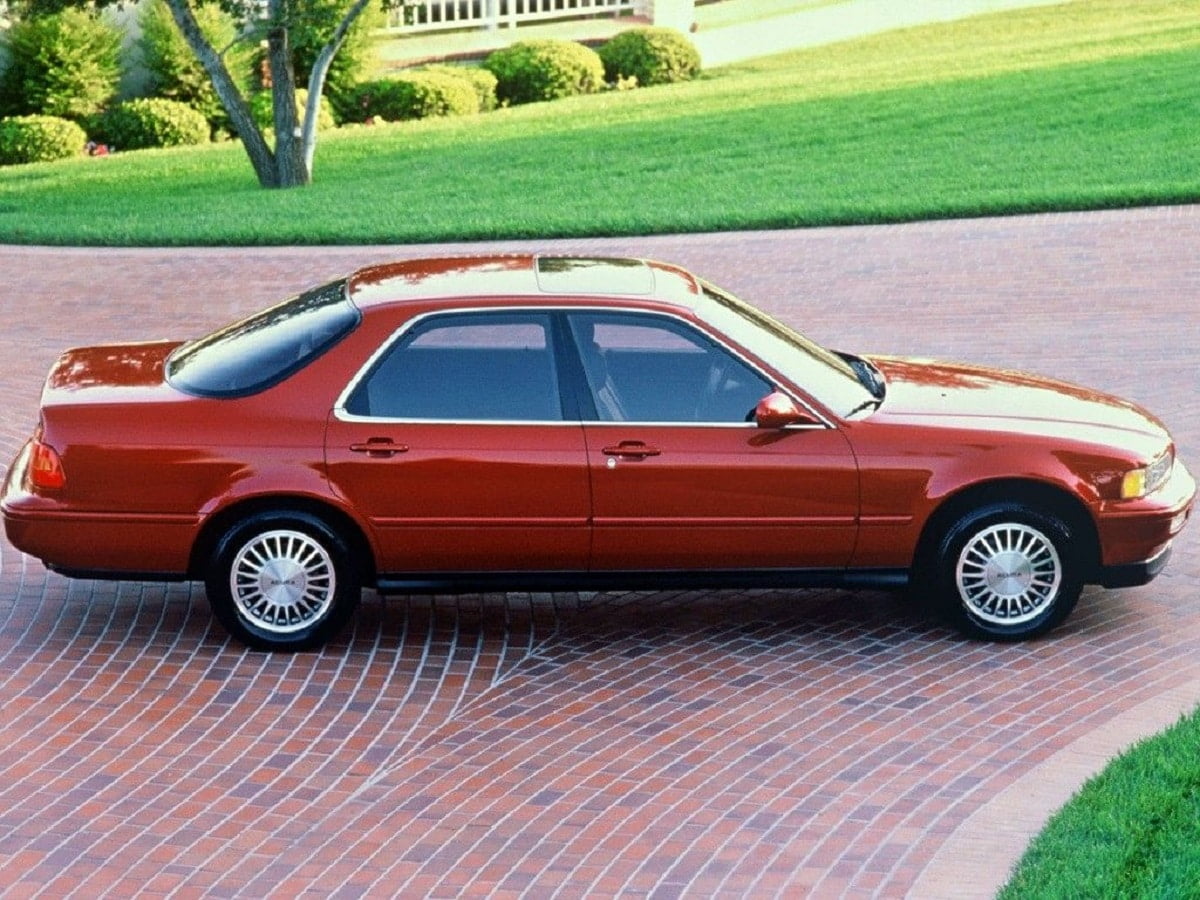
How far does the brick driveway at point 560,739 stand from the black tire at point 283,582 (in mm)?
147

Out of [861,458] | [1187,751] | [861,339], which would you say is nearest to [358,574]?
[861,458]

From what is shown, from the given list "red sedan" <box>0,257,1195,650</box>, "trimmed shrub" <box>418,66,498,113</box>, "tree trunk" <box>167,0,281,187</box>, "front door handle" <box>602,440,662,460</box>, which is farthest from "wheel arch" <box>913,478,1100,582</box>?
"trimmed shrub" <box>418,66,498,113</box>

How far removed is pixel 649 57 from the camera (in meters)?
31.6

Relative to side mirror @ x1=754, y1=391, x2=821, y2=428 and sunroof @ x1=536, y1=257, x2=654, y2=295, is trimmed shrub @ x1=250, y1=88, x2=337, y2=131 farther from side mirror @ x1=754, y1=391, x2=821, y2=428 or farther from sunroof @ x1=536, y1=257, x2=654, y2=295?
side mirror @ x1=754, y1=391, x2=821, y2=428

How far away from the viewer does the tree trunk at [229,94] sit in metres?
22.6

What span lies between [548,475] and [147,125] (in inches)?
815

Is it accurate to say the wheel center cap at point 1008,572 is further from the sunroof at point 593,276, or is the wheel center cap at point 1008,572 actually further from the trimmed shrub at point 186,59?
the trimmed shrub at point 186,59

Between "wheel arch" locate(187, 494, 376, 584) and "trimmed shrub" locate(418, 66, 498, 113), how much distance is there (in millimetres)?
21874

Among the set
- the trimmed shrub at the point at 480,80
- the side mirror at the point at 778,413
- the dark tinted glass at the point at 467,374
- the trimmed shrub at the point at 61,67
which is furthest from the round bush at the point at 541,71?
the side mirror at the point at 778,413

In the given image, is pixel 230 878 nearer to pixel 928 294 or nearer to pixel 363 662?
pixel 363 662

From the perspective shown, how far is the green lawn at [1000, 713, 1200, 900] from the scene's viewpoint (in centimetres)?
635

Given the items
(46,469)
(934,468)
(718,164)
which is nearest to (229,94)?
(718,164)

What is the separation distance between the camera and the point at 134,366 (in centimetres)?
916

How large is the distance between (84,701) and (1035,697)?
3.82 meters
